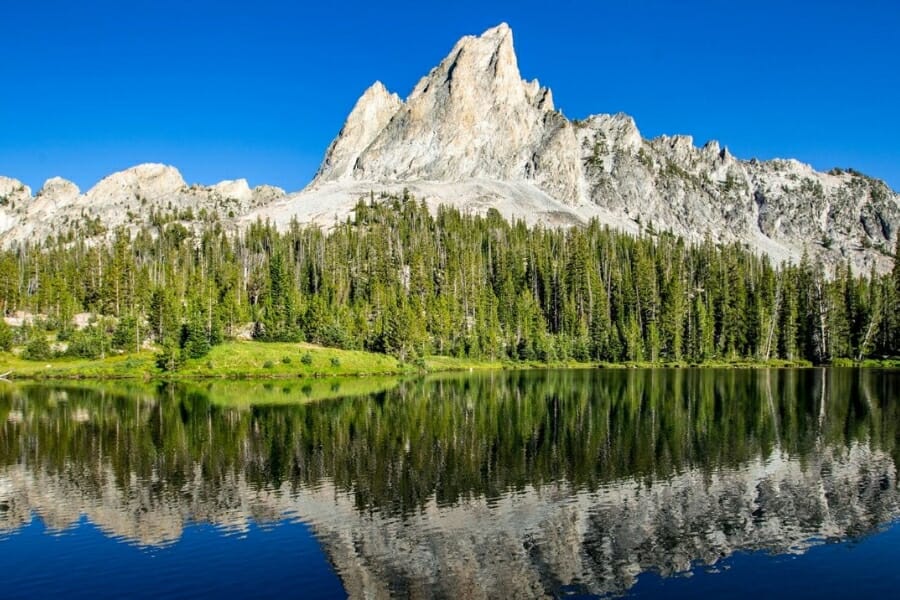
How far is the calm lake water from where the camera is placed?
22.2 m

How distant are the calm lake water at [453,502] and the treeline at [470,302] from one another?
56158 mm

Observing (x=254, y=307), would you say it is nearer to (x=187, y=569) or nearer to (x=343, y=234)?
(x=343, y=234)

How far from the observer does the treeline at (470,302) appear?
115m

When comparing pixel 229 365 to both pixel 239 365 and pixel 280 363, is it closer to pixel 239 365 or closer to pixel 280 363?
pixel 239 365

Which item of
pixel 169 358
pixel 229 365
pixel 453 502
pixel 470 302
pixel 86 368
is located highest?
pixel 470 302

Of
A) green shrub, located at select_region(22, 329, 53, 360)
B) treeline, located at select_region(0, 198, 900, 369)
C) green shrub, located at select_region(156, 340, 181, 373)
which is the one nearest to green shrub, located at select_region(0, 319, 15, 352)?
treeline, located at select_region(0, 198, 900, 369)

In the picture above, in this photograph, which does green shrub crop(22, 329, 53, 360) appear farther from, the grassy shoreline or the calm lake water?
the calm lake water

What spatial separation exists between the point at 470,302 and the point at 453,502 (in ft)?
385

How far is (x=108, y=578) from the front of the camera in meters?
22.5

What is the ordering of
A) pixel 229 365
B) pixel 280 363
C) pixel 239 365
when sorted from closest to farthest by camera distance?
pixel 239 365, pixel 229 365, pixel 280 363

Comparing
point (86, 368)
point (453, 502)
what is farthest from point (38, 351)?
point (453, 502)

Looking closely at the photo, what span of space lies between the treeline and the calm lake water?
56158 millimetres

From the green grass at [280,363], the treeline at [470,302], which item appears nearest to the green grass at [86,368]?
the treeline at [470,302]

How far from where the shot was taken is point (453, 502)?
3014cm
